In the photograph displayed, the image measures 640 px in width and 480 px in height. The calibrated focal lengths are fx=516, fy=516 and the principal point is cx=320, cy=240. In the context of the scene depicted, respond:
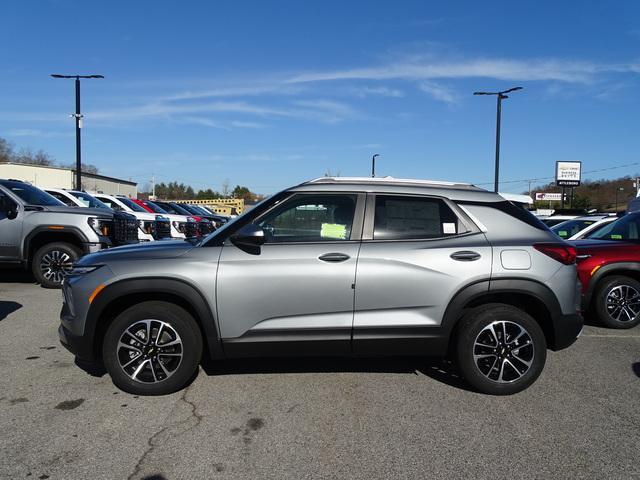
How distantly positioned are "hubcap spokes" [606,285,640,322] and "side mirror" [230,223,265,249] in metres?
5.24

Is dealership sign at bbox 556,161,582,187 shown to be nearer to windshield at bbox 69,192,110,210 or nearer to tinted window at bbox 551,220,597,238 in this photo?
tinted window at bbox 551,220,597,238

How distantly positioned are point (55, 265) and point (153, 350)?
20.3 feet

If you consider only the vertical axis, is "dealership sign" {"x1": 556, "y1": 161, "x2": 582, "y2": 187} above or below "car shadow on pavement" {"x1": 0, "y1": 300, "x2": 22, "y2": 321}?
above

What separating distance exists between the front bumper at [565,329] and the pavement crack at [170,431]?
Answer: 2.97 m

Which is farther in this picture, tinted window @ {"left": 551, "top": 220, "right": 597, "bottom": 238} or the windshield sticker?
tinted window @ {"left": 551, "top": 220, "right": 597, "bottom": 238}

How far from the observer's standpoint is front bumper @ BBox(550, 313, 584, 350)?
4312mm

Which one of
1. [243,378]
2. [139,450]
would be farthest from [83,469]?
[243,378]

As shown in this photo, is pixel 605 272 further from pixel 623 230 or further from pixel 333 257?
pixel 333 257

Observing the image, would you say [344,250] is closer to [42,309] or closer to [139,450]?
[139,450]

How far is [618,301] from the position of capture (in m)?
6.94

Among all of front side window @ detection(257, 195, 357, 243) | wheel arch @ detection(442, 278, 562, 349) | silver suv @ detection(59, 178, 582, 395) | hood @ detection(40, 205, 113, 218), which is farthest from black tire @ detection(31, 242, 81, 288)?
wheel arch @ detection(442, 278, 562, 349)

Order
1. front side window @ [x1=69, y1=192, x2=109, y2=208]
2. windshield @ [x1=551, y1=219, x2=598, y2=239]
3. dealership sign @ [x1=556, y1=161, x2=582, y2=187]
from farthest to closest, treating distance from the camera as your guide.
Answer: dealership sign @ [x1=556, y1=161, x2=582, y2=187] < front side window @ [x1=69, y1=192, x2=109, y2=208] < windshield @ [x1=551, y1=219, x2=598, y2=239]

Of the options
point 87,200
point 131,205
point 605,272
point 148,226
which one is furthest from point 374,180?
point 131,205

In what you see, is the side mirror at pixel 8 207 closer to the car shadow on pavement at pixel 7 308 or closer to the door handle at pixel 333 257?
the car shadow on pavement at pixel 7 308
